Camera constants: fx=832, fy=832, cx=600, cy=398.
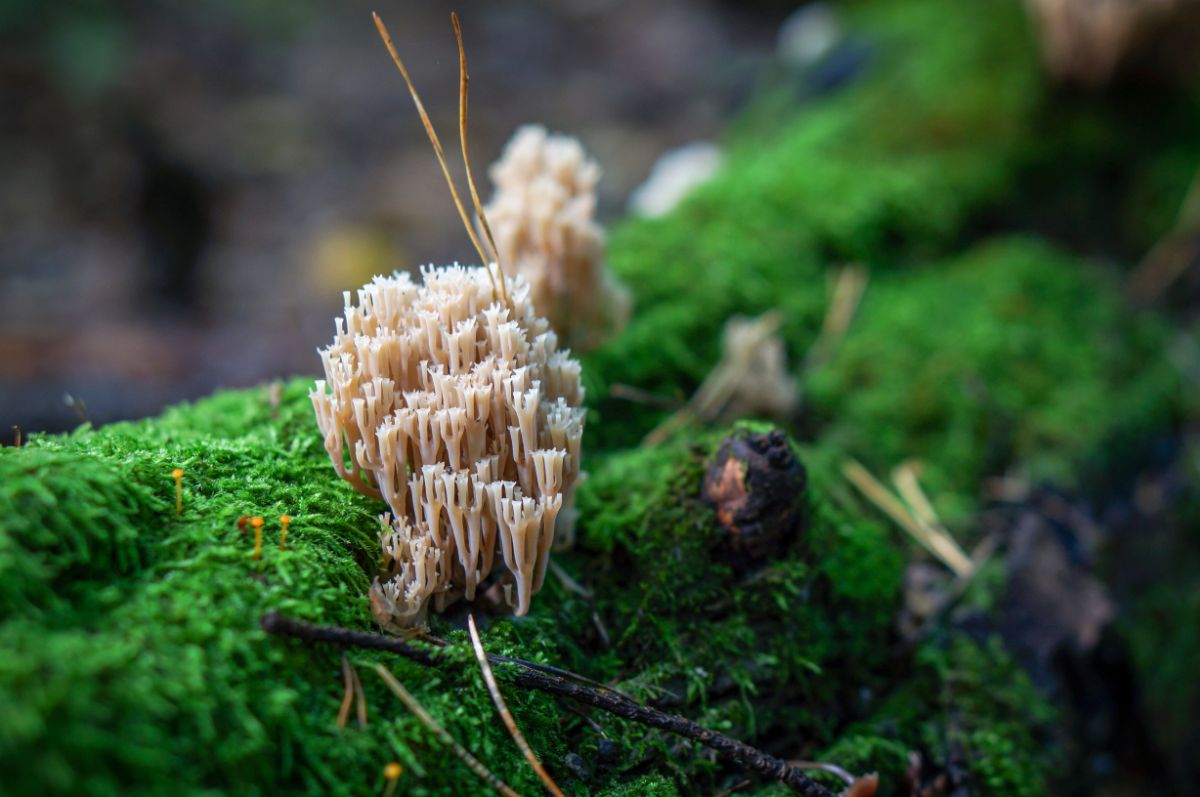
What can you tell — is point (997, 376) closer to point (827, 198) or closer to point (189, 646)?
point (827, 198)

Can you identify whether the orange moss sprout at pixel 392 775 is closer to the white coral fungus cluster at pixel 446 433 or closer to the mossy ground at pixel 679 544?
the mossy ground at pixel 679 544

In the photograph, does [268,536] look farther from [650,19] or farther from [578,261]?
[650,19]

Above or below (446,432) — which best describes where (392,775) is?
below

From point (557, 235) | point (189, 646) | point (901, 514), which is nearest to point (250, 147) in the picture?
point (557, 235)

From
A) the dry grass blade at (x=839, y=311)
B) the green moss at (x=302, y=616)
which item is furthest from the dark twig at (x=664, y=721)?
the dry grass blade at (x=839, y=311)

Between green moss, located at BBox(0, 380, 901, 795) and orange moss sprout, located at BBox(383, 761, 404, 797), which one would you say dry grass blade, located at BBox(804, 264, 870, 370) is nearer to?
green moss, located at BBox(0, 380, 901, 795)

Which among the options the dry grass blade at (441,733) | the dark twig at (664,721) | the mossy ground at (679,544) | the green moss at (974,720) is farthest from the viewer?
the green moss at (974,720)
